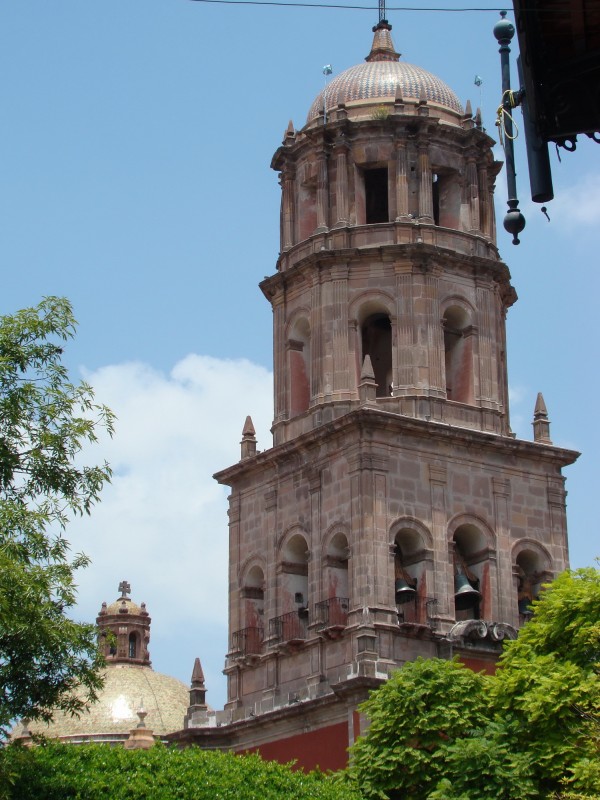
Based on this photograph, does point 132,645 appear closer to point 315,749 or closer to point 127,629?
point 127,629

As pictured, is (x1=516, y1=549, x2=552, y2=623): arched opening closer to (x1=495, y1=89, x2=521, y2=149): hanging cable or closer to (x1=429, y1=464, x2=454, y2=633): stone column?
(x1=429, y1=464, x2=454, y2=633): stone column

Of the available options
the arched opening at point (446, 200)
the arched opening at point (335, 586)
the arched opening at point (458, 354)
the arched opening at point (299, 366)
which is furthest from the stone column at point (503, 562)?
the arched opening at point (446, 200)

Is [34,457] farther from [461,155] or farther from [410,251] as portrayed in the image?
[461,155]

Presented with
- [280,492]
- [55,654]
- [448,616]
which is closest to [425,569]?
[448,616]

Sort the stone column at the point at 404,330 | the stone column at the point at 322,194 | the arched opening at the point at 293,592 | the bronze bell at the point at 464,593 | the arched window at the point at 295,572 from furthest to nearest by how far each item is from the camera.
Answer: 1. the stone column at the point at 322,194
2. the arched window at the point at 295,572
3. the stone column at the point at 404,330
4. the arched opening at the point at 293,592
5. the bronze bell at the point at 464,593

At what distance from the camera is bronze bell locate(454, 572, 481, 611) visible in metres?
38.2

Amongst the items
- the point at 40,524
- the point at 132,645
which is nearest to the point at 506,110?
the point at 40,524

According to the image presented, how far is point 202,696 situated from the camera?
41.2m

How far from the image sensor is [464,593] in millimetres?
38250

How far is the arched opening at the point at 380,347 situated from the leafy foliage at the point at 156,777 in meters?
13.6

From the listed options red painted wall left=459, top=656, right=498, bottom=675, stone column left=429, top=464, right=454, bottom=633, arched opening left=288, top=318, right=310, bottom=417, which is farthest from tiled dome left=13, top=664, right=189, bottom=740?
red painted wall left=459, top=656, right=498, bottom=675

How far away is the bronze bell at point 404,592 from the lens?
37562 mm

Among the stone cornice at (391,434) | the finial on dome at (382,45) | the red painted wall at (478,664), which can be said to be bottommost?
the red painted wall at (478,664)

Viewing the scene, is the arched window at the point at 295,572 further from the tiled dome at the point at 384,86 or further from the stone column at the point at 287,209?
the tiled dome at the point at 384,86
